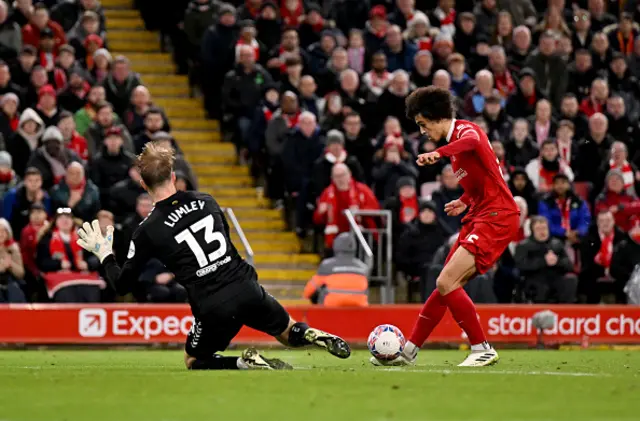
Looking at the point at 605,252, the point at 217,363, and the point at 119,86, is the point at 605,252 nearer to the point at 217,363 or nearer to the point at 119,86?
the point at 119,86

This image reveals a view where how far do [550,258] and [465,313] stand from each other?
7.43 m

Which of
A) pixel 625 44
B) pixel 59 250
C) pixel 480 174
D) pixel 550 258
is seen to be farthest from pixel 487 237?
pixel 625 44

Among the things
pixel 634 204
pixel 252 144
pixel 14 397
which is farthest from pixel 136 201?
pixel 14 397

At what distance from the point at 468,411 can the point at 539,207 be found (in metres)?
12.0

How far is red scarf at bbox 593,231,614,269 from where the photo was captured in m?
18.8

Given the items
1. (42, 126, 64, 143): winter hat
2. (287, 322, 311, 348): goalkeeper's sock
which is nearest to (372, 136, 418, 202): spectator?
(42, 126, 64, 143): winter hat

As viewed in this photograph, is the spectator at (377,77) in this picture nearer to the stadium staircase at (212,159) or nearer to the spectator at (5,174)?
the stadium staircase at (212,159)

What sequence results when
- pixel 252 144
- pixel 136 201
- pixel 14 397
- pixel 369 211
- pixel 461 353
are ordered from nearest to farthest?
pixel 14 397 < pixel 461 353 < pixel 136 201 < pixel 369 211 < pixel 252 144

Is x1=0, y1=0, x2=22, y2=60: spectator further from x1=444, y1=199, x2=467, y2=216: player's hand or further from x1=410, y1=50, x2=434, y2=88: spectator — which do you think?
x1=444, y1=199, x2=467, y2=216: player's hand

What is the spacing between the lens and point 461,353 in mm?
15469

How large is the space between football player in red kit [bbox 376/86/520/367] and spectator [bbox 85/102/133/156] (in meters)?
8.15

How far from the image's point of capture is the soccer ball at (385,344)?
11.2 m

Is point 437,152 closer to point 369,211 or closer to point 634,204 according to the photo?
point 369,211

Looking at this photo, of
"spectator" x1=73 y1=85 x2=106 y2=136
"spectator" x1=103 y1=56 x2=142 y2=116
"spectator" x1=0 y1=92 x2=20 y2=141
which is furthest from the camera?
"spectator" x1=103 y1=56 x2=142 y2=116
